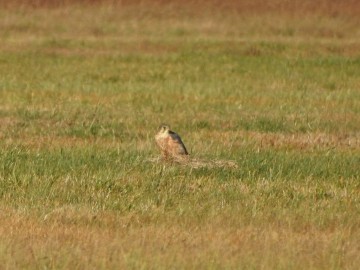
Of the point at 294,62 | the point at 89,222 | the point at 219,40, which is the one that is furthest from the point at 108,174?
the point at 219,40

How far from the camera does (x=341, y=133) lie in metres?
15.8

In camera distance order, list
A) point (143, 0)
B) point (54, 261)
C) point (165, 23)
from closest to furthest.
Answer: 1. point (54, 261)
2. point (165, 23)
3. point (143, 0)

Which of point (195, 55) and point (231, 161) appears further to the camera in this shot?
point (195, 55)

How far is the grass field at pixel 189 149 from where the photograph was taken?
8.16 metres

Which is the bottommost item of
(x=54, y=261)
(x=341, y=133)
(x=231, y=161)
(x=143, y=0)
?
(x=143, y=0)

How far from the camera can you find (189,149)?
13391 millimetres

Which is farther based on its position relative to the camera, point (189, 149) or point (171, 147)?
point (189, 149)

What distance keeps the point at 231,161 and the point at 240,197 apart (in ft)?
5.59

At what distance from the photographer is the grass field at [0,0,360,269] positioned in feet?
26.8

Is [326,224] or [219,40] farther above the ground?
[326,224]

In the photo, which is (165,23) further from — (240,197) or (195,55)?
(240,197)

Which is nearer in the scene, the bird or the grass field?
the grass field

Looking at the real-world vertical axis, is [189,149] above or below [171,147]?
below

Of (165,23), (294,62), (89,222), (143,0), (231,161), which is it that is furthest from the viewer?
(143,0)
